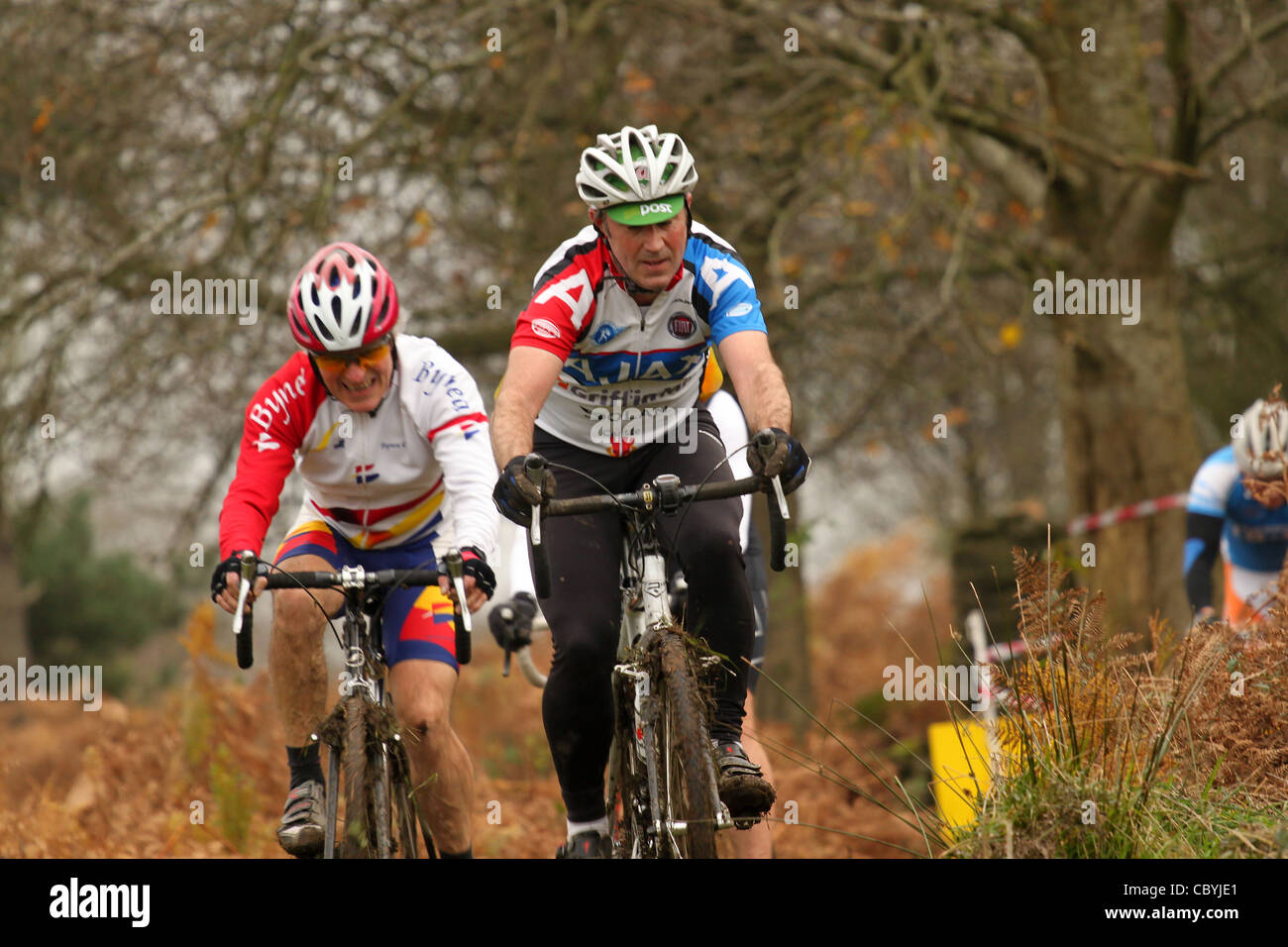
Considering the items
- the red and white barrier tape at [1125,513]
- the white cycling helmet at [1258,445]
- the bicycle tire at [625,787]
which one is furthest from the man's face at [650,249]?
the red and white barrier tape at [1125,513]

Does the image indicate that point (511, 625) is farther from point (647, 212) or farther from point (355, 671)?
point (647, 212)

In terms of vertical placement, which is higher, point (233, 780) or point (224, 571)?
point (224, 571)

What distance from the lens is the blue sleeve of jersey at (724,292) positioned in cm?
504

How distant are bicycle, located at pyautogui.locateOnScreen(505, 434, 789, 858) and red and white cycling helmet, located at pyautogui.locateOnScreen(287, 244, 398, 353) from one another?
1132 millimetres

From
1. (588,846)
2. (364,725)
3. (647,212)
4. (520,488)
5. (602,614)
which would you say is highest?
(647,212)

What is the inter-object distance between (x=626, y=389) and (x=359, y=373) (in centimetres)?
97

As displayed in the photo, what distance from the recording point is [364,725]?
464 cm

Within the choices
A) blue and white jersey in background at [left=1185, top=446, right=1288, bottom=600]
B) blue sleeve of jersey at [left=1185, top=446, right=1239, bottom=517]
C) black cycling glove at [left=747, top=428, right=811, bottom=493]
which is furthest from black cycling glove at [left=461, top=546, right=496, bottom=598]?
blue sleeve of jersey at [left=1185, top=446, right=1239, bottom=517]

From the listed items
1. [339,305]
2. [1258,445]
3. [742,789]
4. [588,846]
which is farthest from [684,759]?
[1258,445]

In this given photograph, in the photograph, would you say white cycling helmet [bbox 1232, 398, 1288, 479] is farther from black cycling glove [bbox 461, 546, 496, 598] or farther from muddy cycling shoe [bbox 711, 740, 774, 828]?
black cycling glove [bbox 461, 546, 496, 598]

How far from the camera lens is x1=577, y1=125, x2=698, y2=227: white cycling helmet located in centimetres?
484

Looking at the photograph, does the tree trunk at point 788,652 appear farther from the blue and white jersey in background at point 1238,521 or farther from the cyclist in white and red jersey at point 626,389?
the cyclist in white and red jersey at point 626,389
